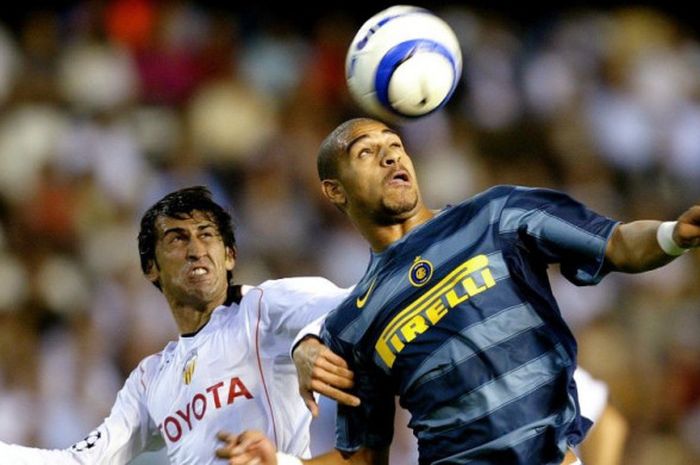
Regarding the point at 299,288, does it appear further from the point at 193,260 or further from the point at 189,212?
the point at 189,212

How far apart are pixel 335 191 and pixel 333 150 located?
0.15 meters

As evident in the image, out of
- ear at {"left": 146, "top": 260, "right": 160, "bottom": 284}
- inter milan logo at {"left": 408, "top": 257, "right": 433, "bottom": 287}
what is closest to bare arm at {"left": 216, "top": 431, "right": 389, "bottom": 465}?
inter milan logo at {"left": 408, "top": 257, "right": 433, "bottom": 287}

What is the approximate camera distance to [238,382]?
4.71 m

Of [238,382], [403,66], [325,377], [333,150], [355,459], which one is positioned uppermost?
[403,66]

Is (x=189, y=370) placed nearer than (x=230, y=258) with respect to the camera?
Yes

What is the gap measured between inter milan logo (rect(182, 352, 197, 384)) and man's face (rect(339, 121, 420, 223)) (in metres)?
1.12

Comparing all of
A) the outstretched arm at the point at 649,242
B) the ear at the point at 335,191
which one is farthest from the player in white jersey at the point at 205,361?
the outstretched arm at the point at 649,242

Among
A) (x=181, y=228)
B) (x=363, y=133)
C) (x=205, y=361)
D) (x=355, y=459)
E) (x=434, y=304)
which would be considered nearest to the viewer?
(x=434, y=304)

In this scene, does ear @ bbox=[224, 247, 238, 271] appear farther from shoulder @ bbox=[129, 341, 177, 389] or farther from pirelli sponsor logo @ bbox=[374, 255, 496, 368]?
pirelli sponsor logo @ bbox=[374, 255, 496, 368]

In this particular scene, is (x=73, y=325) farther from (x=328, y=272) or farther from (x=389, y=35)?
(x=389, y=35)

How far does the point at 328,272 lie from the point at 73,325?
1810 millimetres

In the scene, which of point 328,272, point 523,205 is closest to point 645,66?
point 328,272

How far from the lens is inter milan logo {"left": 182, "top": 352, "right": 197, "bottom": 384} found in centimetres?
486

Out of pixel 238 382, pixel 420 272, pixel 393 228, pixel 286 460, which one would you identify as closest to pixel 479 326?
pixel 420 272
